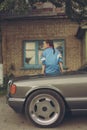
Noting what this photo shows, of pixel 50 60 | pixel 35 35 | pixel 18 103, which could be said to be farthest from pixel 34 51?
pixel 18 103

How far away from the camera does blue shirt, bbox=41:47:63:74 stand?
908 cm

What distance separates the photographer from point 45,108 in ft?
24.0

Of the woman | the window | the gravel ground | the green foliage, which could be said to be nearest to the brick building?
the window

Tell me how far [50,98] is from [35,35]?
31.6 feet

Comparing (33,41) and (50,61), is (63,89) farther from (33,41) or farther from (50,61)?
(33,41)

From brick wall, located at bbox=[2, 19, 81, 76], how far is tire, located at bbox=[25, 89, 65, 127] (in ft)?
30.8

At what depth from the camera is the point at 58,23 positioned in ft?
54.6

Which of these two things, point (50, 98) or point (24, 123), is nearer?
point (50, 98)

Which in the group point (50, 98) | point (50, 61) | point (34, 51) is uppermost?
A: point (50, 61)

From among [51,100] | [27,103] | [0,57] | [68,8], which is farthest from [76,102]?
[0,57]

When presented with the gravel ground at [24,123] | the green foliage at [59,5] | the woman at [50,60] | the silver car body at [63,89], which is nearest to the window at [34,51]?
the green foliage at [59,5]

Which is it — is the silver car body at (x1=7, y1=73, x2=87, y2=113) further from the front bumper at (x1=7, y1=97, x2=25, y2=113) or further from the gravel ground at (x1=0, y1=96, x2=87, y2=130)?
the gravel ground at (x1=0, y1=96, x2=87, y2=130)

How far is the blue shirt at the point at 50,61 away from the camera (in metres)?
9.08

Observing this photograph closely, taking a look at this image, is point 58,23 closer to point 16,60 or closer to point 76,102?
point 16,60
